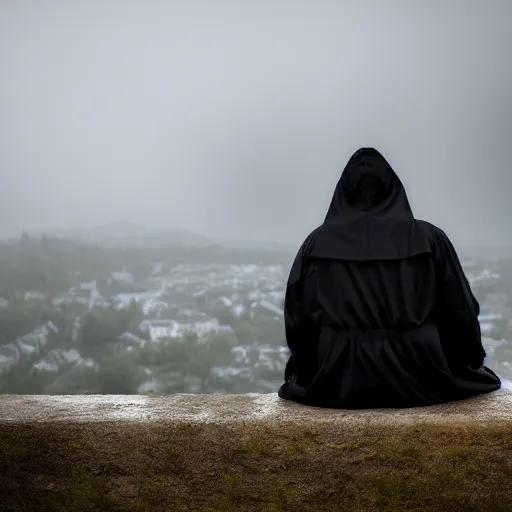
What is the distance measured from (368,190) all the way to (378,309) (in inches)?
23.9

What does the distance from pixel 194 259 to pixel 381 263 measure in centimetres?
456

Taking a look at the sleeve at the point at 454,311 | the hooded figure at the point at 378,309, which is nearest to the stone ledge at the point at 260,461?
the hooded figure at the point at 378,309

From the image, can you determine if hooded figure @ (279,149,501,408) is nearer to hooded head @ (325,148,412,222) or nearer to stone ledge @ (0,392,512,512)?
hooded head @ (325,148,412,222)

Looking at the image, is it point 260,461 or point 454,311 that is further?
point 454,311

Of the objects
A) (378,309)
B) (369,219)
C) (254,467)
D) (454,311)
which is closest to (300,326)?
(378,309)

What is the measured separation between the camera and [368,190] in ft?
13.6

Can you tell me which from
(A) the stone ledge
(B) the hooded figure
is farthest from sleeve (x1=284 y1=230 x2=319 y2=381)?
(A) the stone ledge

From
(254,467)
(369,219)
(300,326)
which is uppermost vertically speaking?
(369,219)


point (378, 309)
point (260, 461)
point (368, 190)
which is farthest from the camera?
point (368, 190)

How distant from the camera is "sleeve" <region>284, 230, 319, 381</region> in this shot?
4.12 m

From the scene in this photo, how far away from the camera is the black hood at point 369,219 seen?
4.06m

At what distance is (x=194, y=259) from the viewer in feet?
27.7

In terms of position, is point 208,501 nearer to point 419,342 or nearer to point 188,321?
point 419,342

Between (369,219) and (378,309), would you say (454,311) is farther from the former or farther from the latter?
(369,219)
